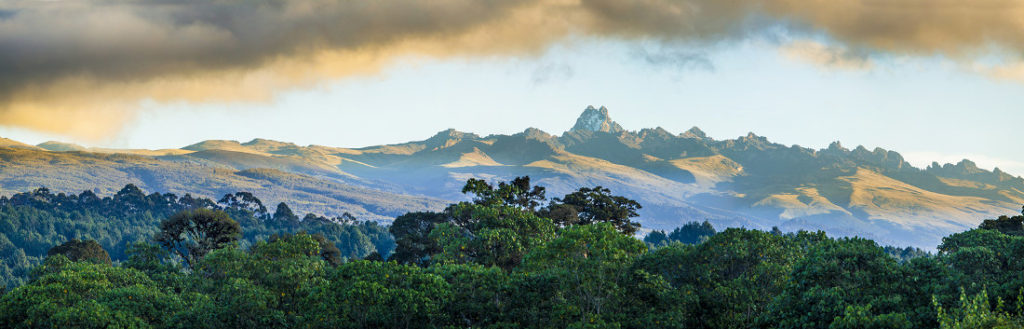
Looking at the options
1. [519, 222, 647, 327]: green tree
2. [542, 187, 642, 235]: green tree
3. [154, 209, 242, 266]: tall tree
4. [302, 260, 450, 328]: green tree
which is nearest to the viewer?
[519, 222, 647, 327]: green tree

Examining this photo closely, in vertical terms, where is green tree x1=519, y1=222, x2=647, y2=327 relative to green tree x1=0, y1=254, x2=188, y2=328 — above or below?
above

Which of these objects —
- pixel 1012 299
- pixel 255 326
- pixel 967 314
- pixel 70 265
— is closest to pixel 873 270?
pixel 1012 299

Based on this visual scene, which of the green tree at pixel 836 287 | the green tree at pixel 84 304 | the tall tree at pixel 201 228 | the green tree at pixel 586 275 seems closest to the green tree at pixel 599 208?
the tall tree at pixel 201 228

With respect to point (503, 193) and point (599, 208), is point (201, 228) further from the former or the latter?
point (599, 208)

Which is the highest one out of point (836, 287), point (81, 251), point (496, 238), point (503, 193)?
point (503, 193)

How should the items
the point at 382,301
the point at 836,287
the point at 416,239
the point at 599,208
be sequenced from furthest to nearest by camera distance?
1. the point at 599,208
2. the point at 416,239
3. the point at 382,301
4. the point at 836,287

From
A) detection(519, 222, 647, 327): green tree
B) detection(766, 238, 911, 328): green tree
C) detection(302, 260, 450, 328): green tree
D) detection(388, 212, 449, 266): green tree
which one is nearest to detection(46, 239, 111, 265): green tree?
detection(388, 212, 449, 266): green tree

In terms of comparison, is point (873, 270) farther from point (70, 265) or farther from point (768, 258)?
point (70, 265)

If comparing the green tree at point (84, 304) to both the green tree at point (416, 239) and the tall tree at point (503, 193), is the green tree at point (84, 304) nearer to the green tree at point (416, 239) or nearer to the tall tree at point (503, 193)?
the tall tree at point (503, 193)

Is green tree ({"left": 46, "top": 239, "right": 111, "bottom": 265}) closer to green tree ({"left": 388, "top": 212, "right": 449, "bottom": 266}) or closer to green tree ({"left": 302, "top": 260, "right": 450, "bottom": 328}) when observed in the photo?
green tree ({"left": 388, "top": 212, "right": 449, "bottom": 266})

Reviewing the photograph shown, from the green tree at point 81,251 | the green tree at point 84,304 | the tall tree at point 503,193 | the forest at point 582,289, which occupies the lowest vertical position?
the green tree at point 81,251

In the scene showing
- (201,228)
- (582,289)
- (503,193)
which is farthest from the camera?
(201,228)

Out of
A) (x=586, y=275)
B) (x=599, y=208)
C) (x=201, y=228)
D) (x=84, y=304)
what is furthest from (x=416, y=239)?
(x=586, y=275)

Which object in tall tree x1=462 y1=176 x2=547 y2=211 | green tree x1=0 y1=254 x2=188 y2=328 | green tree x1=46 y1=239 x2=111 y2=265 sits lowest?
green tree x1=46 y1=239 x2=111 y2=265
